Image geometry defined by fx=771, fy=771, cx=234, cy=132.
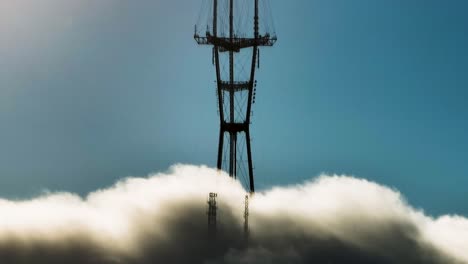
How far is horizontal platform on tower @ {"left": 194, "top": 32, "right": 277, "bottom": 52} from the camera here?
136m

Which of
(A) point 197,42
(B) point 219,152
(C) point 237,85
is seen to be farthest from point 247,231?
(A) point 197,42

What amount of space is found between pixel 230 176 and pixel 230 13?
95.8 ft

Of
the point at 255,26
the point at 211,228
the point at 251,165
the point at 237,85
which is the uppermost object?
the point at 255,26

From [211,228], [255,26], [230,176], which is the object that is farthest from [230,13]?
[211,228]

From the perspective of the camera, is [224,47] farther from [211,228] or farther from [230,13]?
[211,228]

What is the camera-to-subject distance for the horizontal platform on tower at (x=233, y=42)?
136m

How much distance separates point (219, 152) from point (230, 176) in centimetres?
474

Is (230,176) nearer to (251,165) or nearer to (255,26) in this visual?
(251,165)

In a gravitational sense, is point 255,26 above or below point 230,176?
above

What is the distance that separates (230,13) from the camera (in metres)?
138

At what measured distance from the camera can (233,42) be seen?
137m

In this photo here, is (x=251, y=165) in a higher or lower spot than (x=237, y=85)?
lower

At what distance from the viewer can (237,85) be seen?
13625cm

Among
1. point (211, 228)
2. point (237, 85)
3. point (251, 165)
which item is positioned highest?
point (237, 85)
